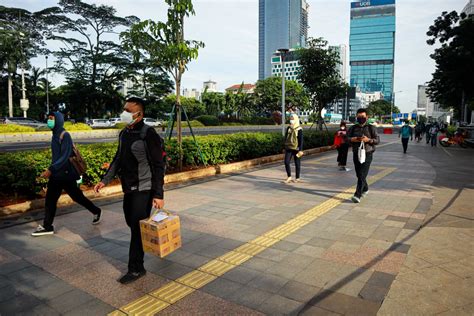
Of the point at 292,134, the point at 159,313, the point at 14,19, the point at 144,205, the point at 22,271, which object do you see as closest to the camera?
the point at 159,313

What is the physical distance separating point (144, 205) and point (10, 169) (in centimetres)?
373

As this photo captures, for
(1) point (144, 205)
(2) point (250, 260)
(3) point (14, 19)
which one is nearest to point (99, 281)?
(1) point (144, 205)

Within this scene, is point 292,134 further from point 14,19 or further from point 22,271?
point 14,19

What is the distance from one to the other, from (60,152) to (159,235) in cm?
240

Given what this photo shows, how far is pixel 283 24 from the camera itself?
183m

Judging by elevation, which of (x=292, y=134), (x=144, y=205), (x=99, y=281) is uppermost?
(x=292, y=134)

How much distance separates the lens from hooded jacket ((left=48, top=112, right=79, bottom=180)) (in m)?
4.64

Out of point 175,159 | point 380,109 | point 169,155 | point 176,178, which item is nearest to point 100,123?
point 175,159

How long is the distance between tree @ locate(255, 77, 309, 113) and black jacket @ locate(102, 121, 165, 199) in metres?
60.8

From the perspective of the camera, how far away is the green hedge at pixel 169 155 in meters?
5.78

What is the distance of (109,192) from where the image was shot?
7031 millimetres

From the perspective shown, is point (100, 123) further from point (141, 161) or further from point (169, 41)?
point (141, 161)

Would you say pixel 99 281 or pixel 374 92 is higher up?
pixel 374 92

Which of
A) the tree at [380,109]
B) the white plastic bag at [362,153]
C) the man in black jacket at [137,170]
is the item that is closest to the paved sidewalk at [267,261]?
the man in black jacket at [137,170]
